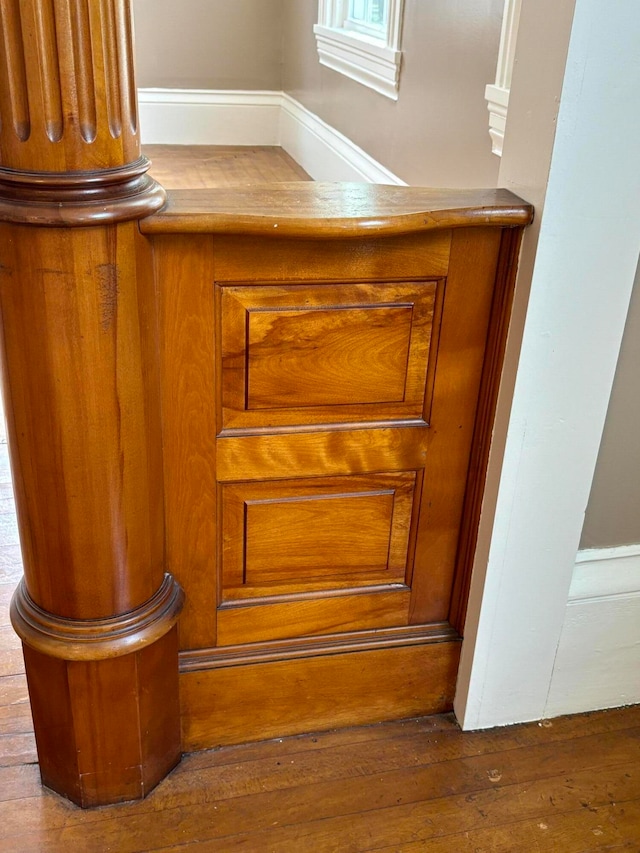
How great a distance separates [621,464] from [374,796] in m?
0.71

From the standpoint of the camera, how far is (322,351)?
128 centimetres

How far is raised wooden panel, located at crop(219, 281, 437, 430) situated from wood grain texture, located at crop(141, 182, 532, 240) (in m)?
0.11

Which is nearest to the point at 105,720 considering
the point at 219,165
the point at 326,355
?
the point at 326,355

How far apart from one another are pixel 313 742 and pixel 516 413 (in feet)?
2.32

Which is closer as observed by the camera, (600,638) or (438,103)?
(600,638)

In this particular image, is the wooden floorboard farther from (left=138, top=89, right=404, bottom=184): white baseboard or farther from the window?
(left=138, top=89, right=404, bottom=184): white baseboard

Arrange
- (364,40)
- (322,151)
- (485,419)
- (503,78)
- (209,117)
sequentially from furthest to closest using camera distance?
(209,117)
(322,151)
(364,40)
(503,78)
(485,419)

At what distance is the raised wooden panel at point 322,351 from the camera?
124 centimetres

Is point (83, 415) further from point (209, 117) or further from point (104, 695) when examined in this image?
point (209, 117)

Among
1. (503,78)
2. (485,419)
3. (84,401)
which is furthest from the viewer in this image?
(503,78)

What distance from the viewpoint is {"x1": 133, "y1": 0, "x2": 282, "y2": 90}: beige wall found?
4.51m

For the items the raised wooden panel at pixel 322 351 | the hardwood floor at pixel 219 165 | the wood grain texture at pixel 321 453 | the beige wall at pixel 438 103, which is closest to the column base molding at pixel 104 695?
the wood grain texture at pixel 321 453

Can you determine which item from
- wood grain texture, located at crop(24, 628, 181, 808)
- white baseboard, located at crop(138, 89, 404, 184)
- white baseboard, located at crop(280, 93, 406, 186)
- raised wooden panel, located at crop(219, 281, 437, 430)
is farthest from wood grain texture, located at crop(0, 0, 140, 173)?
white baseboard, located at crop(138, 89, 404, 184)

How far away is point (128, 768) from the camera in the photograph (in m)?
1.38
